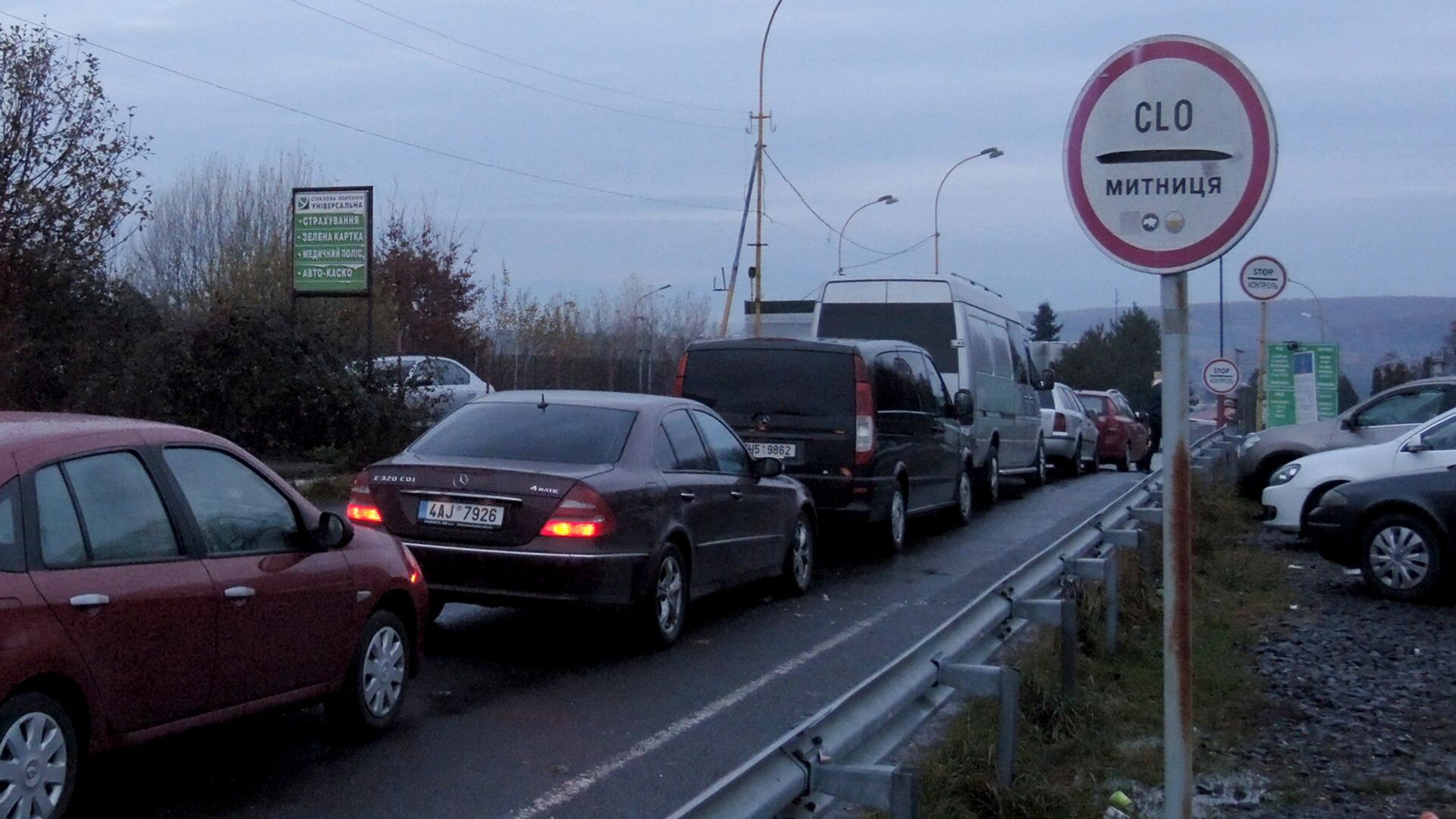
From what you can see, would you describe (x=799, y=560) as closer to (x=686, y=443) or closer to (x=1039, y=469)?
(x=686, y=443)

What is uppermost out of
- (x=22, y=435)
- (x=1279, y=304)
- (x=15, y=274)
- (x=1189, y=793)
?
(x=1279, y=304)

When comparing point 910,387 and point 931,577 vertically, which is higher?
point 910,387

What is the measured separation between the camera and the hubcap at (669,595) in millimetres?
9109

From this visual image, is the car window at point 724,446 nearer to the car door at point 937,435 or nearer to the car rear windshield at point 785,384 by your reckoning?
the car rear windshield at point 785,384

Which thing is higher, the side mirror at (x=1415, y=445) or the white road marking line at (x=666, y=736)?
the side mirror at (x=1415, y=445)

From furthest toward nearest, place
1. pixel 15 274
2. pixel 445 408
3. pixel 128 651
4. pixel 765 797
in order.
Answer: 1. pixel 445 408
2. pixel 15 274
3. pixel 128 651
4. pixel 765 797

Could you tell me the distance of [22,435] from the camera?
17.6 ft

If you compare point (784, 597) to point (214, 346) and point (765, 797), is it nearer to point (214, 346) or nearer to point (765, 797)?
point (765, 797)

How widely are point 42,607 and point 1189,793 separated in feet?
12.1

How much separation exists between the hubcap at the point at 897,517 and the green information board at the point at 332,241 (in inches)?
425

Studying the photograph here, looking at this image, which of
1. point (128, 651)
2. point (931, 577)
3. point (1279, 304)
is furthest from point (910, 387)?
point (1279, 304)

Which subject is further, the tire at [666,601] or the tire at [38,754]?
the tire at [666,601]

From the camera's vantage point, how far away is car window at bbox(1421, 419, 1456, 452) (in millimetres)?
13719

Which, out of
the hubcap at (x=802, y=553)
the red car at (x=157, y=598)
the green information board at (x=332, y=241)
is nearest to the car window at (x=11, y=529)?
the red car at (x=157, y=598)
